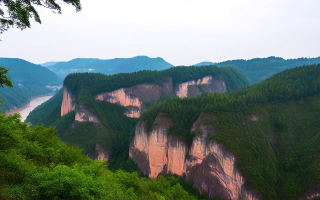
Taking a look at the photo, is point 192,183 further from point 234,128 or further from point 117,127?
point 117,127

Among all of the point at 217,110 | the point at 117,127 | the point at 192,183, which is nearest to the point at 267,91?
the point at 217,110

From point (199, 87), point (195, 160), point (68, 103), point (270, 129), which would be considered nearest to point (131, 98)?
point (68, 103)

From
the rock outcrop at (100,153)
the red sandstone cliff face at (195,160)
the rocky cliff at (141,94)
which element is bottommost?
the rock outcrop at (100,153)

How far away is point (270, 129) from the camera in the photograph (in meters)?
48.1

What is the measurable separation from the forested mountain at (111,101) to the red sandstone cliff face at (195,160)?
504 inches

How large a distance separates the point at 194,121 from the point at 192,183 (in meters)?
12.7

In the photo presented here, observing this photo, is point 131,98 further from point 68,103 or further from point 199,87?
point 199,87

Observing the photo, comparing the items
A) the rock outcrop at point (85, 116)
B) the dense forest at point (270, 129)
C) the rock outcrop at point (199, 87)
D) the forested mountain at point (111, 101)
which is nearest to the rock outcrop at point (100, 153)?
the forested mountain at point (111, 101)

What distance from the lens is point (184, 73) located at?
378 ft

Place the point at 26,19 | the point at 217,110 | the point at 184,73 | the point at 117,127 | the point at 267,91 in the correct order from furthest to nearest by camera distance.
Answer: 1. the point at 184,73
2. the point at 117,127
3. the point at 267,91
4. the point at 217,110
5. the point at 26,19

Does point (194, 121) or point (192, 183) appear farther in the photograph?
point (194, 121)

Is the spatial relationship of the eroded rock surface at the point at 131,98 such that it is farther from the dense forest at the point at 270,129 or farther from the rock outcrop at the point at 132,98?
the dense forest at the point at 270,129

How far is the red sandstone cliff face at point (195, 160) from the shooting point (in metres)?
40.1

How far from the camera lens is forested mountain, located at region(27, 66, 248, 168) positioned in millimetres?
70125
